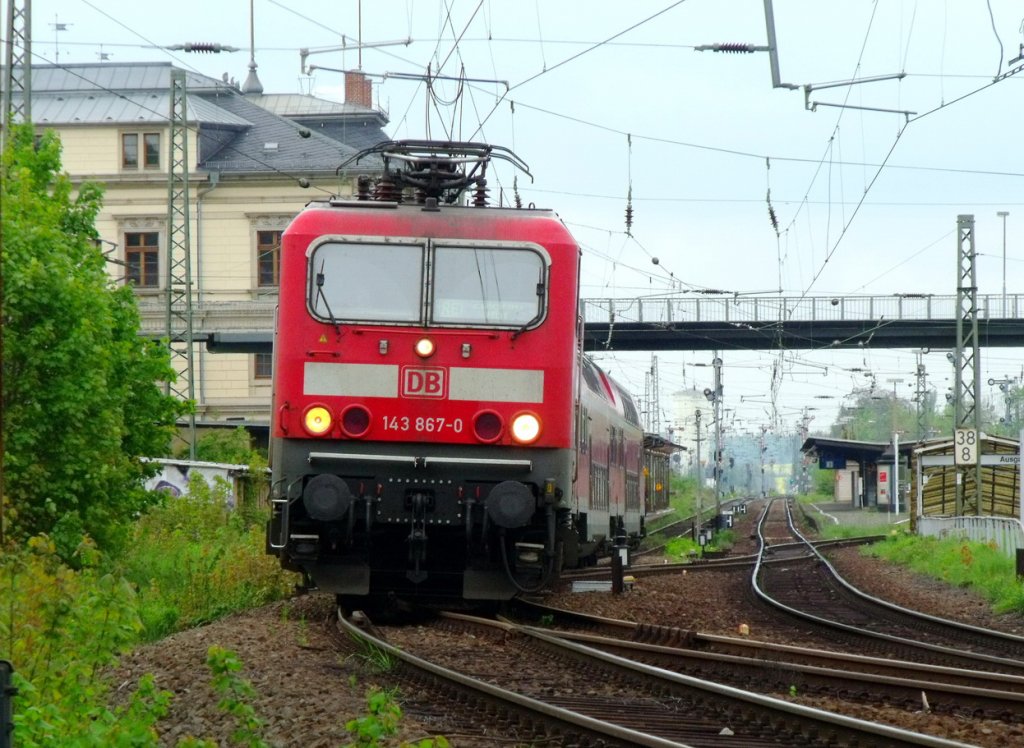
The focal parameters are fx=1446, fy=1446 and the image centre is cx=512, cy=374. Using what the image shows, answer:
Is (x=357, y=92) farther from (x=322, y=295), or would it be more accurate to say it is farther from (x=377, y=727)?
(x=377, y=727)

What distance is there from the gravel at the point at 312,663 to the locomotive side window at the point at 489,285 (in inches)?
111

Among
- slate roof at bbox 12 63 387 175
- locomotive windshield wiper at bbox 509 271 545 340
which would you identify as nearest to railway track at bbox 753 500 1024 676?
locomotive windshield wiper at bbox 509 271 545 340

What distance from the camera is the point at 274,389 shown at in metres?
11.4

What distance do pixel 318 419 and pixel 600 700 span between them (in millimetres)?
3670

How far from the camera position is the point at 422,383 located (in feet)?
36.8

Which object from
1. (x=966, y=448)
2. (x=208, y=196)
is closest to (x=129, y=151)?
(x=208, y=196)

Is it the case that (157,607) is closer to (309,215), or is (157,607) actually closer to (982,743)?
(309,215)

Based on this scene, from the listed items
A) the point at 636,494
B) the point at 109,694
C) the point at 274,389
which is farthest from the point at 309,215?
the point at 636,494

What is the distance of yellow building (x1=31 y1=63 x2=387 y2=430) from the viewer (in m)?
44.8

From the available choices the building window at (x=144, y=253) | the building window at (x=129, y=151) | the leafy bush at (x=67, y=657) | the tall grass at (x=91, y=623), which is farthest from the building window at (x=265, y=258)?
the leafy bush at (x=67, y=657)

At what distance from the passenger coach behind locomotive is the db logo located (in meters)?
0.01

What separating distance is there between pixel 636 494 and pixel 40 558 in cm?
1624

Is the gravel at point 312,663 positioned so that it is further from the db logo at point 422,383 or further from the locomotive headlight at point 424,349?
the locomotive headlight at point 424,349

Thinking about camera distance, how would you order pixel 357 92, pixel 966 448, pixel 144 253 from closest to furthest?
pixel 966 448, pixel 144 253, pixel 357 92
